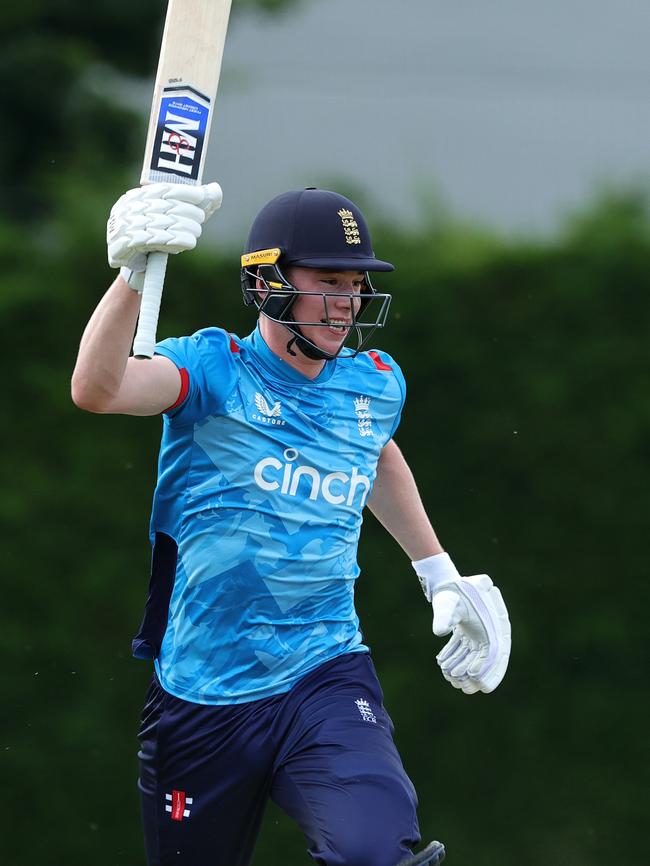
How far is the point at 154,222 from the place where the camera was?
3.02m

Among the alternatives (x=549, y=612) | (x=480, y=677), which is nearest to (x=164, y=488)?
(x=480, y=677)

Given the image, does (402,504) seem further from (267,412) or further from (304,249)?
(304,249)

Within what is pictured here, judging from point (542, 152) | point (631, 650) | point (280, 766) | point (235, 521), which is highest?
point (542, 152)

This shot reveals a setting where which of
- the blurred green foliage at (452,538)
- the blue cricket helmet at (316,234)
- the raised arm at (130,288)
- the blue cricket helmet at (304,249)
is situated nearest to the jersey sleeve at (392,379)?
the blue cricket helmet at (304,249)

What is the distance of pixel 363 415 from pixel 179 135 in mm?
1105

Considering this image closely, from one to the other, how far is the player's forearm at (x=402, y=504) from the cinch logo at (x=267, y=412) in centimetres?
53

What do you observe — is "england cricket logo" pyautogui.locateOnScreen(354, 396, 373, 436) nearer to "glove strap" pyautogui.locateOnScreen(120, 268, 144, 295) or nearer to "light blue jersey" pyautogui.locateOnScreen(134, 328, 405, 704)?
"light blue jersey" pyautogui.locateOnScreen(134, 328, 405, 704)

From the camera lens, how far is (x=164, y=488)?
149 inches

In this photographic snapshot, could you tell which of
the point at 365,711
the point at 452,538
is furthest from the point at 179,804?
the point at 452,538

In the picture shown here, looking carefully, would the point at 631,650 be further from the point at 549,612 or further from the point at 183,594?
the point at 183,594

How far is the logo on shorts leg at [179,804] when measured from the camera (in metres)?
3.74

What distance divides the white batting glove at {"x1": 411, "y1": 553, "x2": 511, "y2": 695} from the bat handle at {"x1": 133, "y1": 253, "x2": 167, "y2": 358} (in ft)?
4.39

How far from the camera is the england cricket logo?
393 cm

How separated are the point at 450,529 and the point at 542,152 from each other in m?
3.41
